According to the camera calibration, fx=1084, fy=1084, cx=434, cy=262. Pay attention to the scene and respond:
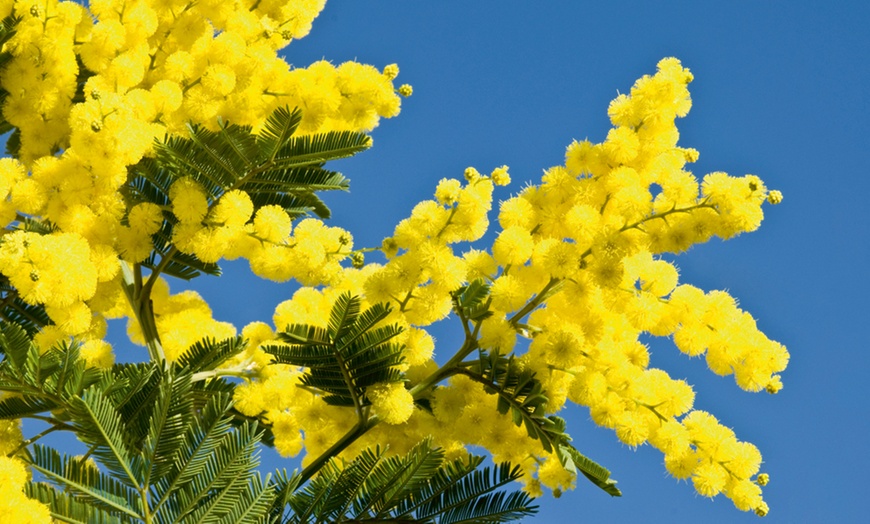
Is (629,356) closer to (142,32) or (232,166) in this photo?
(232,166)

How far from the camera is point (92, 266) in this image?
17.4 ft

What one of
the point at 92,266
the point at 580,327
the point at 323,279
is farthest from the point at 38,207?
the point at 580,327

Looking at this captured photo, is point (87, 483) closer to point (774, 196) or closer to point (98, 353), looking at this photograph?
point (98, 353)

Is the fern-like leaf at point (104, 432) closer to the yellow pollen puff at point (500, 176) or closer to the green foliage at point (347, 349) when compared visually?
the green foliage at point (347, 349)

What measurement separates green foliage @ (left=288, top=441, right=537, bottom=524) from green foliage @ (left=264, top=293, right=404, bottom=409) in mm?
376

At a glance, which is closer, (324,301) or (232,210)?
(232,210)

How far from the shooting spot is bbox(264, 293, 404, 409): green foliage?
518 centimetres

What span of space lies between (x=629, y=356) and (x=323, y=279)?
5.22ft

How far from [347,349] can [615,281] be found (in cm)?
132

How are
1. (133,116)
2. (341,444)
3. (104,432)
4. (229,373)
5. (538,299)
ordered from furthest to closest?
1. (229,373)
2. (341,444)
3. (133,116)
4. (538,299)
5. (104,432)

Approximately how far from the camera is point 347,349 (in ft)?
17.3

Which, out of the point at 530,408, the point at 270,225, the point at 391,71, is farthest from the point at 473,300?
the point at 391,71

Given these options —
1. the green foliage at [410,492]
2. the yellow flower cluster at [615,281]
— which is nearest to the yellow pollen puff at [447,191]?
the yellow flower cluster at [615,281]

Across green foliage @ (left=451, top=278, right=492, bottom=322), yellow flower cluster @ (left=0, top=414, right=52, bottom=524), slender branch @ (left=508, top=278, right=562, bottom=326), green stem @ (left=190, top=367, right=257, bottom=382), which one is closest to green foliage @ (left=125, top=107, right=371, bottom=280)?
green stem @ (left=190, top=367, right=257, bottom=382)
